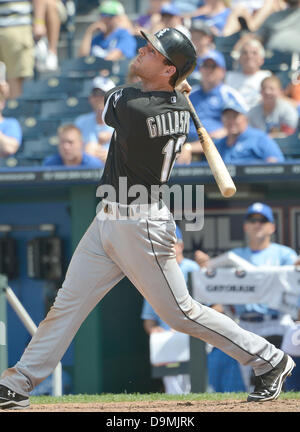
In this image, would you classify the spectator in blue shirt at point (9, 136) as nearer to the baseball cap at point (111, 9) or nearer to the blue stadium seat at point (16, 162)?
the blue stadium seat at point (16, 162)

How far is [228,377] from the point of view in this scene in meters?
7.05

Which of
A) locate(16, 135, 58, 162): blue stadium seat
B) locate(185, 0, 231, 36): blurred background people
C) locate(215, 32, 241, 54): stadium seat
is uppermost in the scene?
locate(185, 0, 231, 36): blurred background people

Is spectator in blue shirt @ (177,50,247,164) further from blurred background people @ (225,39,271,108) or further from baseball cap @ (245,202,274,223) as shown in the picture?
baseball cap @ (245,202,274,223)

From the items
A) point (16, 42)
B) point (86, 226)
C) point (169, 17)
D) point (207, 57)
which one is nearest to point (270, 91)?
point (207, 57)

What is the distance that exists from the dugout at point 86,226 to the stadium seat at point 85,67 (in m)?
2.24

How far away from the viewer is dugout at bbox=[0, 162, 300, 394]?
769 centimetres

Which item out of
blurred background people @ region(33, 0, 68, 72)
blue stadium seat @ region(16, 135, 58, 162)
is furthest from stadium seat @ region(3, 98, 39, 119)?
blue stadium seat @ region(16, 135, 58, 162)

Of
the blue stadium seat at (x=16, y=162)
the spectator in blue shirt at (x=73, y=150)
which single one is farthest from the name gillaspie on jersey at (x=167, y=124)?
the blue stadium seat at (x=16, y=162)

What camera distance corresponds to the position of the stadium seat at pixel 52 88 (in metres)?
10.3

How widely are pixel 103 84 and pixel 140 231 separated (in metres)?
4.79

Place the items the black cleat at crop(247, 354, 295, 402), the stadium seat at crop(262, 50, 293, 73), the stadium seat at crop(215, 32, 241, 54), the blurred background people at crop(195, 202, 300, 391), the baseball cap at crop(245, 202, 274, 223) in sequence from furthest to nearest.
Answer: the stadium seat at crop(215, 32, 241, 54), the stadium seat at crop(262, 50, 293, 73), the baseball cap at crop(245, 202, 274, 223), the blurred background people at crop(195, 202, 300, 391), the black cleat at crop(247, 354, 295, 402)

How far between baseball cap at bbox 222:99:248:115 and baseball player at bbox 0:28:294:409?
343 centimetres

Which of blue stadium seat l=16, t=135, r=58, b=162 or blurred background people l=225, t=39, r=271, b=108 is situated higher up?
blurred background people l=225, t=39, r=271, b=108

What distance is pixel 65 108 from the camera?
9.89m
